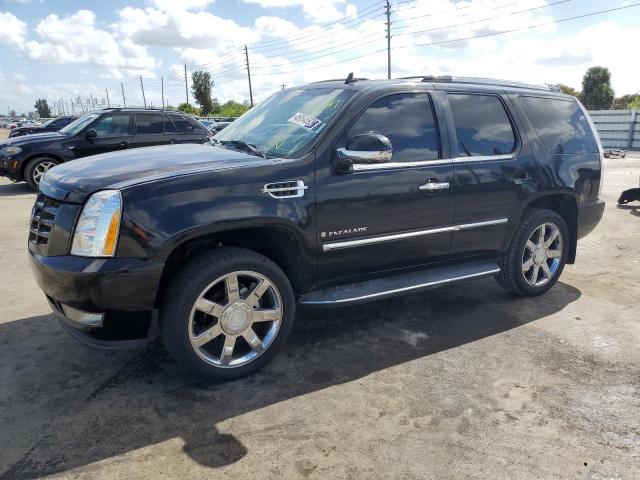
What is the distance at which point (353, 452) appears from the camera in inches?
99.9

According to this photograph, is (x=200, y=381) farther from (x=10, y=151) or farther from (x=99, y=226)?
(x=10, y=151)

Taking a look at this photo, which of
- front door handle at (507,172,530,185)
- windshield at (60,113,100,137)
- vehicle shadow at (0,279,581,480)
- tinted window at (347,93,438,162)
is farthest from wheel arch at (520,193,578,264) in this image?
windshield at (60,113,100,137)

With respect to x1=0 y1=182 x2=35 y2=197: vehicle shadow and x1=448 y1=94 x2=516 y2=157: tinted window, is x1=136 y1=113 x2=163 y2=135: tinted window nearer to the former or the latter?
x1=0 y1=182 x2=35 y2=197: vehicle shadow

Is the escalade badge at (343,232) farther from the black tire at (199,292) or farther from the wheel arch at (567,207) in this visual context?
the wheel arch at (567,207)

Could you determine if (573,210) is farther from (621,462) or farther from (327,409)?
(327,409)

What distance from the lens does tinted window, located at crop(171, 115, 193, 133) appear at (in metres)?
10.8

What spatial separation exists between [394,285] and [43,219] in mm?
2341

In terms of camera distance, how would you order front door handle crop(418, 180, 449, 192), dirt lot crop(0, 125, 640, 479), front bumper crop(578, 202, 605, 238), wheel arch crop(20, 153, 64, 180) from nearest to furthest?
1. dirt lot crop(0, 125, 640, 479)
2. front door handle crop(418, 180, 449, 192)
3. front bumper crop(578, 202, 605, 238)
4. wheel arch crop(20, 153, 64, 180)

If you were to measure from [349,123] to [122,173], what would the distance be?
1.49 meters

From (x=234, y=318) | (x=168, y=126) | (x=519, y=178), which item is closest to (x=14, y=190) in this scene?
(x=168, y=126)

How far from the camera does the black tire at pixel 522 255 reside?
444 cm

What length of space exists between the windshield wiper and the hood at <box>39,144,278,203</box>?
8 centimetres

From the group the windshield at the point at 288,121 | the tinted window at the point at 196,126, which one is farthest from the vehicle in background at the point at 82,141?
the windshield at the point at 288,121

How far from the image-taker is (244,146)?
3.71 meters
